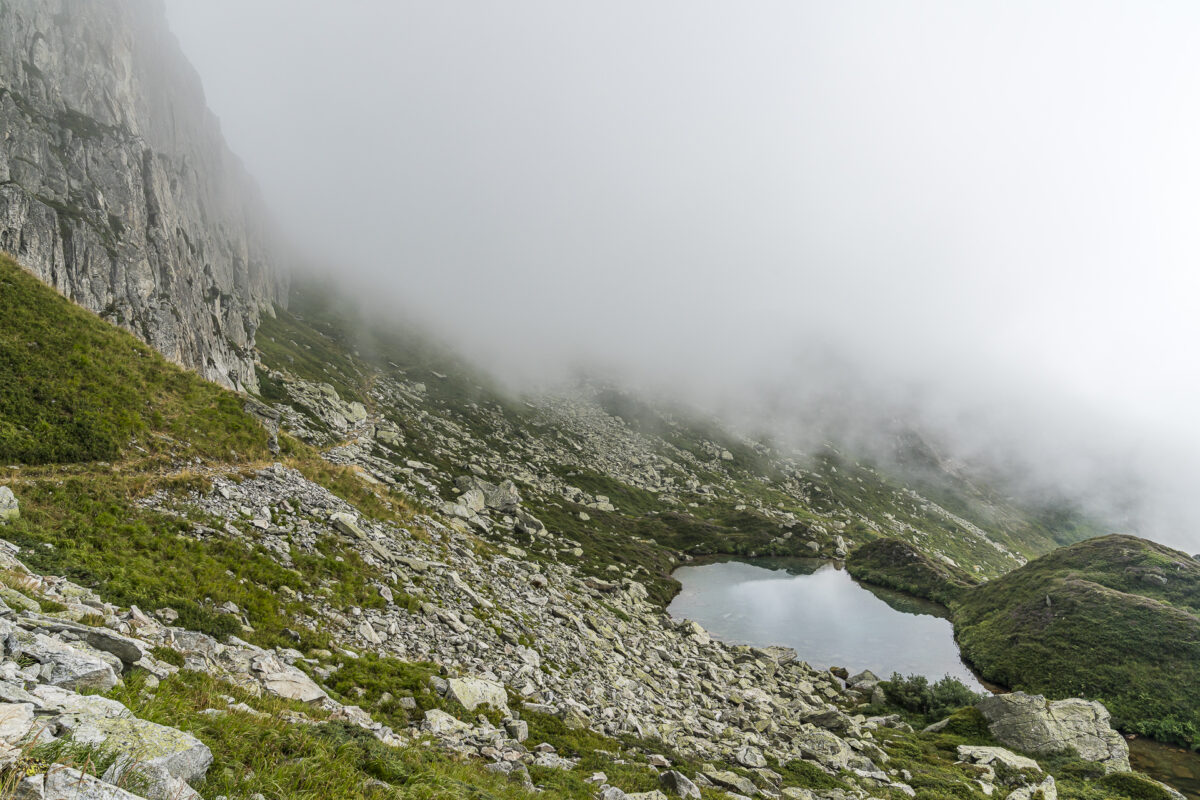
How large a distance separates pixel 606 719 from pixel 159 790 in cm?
1974

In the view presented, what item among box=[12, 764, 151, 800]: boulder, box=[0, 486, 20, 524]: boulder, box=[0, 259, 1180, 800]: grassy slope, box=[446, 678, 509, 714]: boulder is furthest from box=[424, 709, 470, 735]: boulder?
box=[0, 486, 20, 524]: boulder

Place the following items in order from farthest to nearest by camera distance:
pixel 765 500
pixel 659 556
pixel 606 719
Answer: pixel 765 500, pixel 659 556, pixel 606 719

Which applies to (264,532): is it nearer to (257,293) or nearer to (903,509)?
(257,293)

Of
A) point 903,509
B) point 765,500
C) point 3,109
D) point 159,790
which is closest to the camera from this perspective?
point 159,790

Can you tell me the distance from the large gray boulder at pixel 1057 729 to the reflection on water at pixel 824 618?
17.1 metres

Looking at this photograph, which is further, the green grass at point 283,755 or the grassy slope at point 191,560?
the grassy slope at point 191,560

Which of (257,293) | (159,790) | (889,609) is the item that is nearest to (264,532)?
(159,790)

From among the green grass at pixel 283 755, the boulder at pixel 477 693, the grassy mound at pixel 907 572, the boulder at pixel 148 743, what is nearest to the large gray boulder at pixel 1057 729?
the boulder at pixel 477 693

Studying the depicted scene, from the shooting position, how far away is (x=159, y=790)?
5.33 m

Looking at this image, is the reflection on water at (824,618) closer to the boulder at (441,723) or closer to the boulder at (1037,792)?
the boulder at (1037,792)

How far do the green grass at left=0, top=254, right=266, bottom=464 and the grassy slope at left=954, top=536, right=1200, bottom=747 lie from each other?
69816 mm

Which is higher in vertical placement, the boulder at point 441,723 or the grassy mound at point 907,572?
the grassy mound at point 907,572

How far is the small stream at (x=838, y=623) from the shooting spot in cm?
3738

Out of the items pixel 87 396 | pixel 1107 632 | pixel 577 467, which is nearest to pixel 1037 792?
pixel 1107 632
